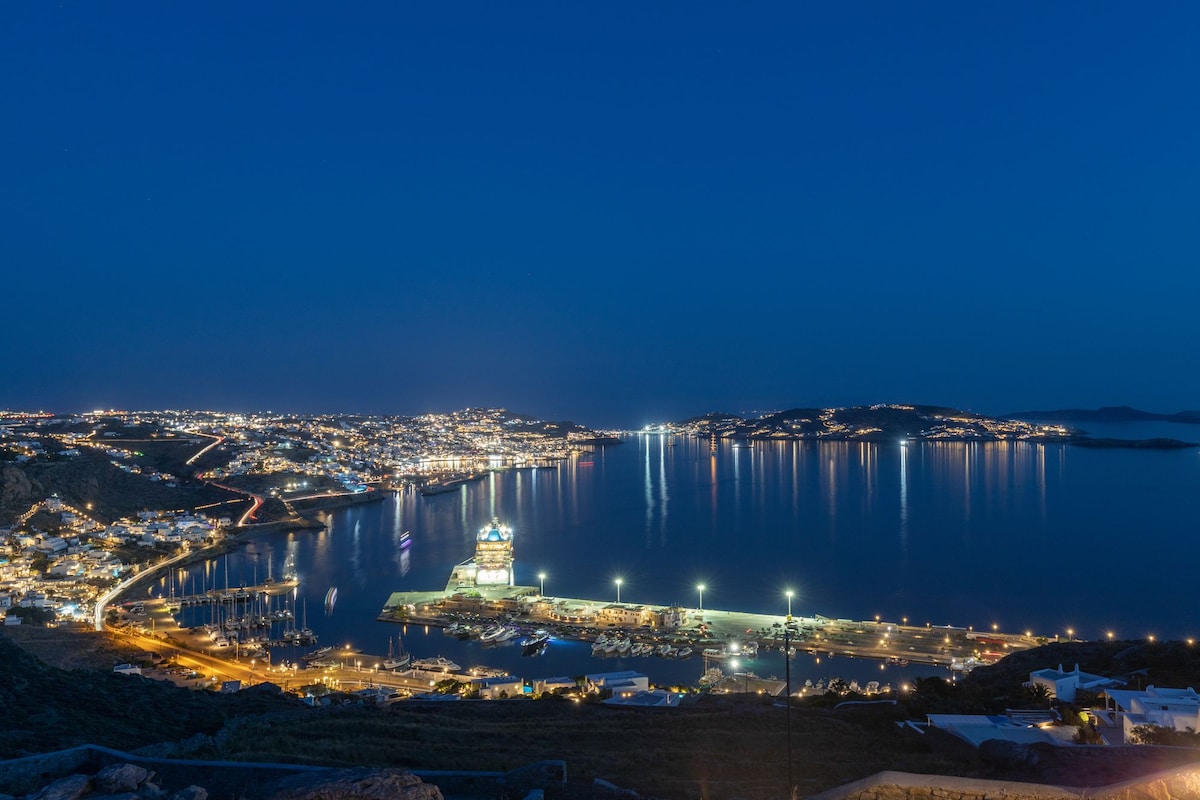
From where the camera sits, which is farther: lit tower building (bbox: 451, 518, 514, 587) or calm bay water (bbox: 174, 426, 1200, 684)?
lit tower building (bbox: 451, 518, 514, 587)

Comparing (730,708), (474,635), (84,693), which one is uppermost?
(84,693)

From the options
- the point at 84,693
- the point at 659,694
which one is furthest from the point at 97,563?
the point at 659,694

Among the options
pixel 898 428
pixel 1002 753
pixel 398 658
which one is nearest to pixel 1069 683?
pixel 1002 753

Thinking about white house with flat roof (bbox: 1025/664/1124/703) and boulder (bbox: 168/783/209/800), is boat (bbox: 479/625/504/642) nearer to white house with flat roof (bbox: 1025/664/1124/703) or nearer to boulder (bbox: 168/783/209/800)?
white house with flat roof (bbox: 1025/664/1124/703)

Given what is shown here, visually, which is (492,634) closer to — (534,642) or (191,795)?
(534,642)

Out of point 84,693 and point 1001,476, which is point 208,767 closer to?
point 84,693

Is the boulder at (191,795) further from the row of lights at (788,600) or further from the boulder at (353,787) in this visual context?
the row of lights at (788,600)

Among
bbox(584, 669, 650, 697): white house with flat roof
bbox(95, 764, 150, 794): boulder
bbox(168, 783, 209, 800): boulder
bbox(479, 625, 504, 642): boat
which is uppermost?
bbox(168, 783, 209, 800): boulder

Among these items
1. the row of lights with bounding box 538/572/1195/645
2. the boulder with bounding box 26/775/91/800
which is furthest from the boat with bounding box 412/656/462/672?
the boulder with bounding box 26/775/91/800
